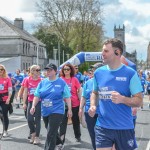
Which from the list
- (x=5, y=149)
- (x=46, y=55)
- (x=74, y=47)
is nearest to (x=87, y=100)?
(x=5, y=149)

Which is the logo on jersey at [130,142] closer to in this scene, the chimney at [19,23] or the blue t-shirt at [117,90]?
the blue t-shirt at [117,90]

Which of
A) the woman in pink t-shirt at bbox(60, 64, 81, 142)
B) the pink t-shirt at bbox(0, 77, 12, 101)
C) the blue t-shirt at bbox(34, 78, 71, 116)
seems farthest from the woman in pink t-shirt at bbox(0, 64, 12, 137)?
the blue t-shirt at bbox(34, 78, 71, 116)

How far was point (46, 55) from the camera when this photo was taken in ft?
306

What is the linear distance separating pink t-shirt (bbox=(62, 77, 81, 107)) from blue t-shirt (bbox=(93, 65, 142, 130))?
4955mm

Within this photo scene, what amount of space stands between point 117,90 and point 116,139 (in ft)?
1.91

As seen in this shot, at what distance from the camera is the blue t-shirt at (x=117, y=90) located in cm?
526

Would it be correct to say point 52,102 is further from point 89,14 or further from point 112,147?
point 89,14

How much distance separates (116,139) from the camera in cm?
534

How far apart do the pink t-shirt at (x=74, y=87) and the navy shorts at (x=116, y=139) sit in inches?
198

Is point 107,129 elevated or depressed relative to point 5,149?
elevated

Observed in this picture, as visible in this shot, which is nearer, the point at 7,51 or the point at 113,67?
the point at 113,67

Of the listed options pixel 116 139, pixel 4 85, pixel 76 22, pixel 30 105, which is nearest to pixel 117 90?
pixel 116 139

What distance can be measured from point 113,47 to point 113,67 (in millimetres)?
237

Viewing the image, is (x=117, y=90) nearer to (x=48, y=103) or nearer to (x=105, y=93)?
(x=105, y=93)
